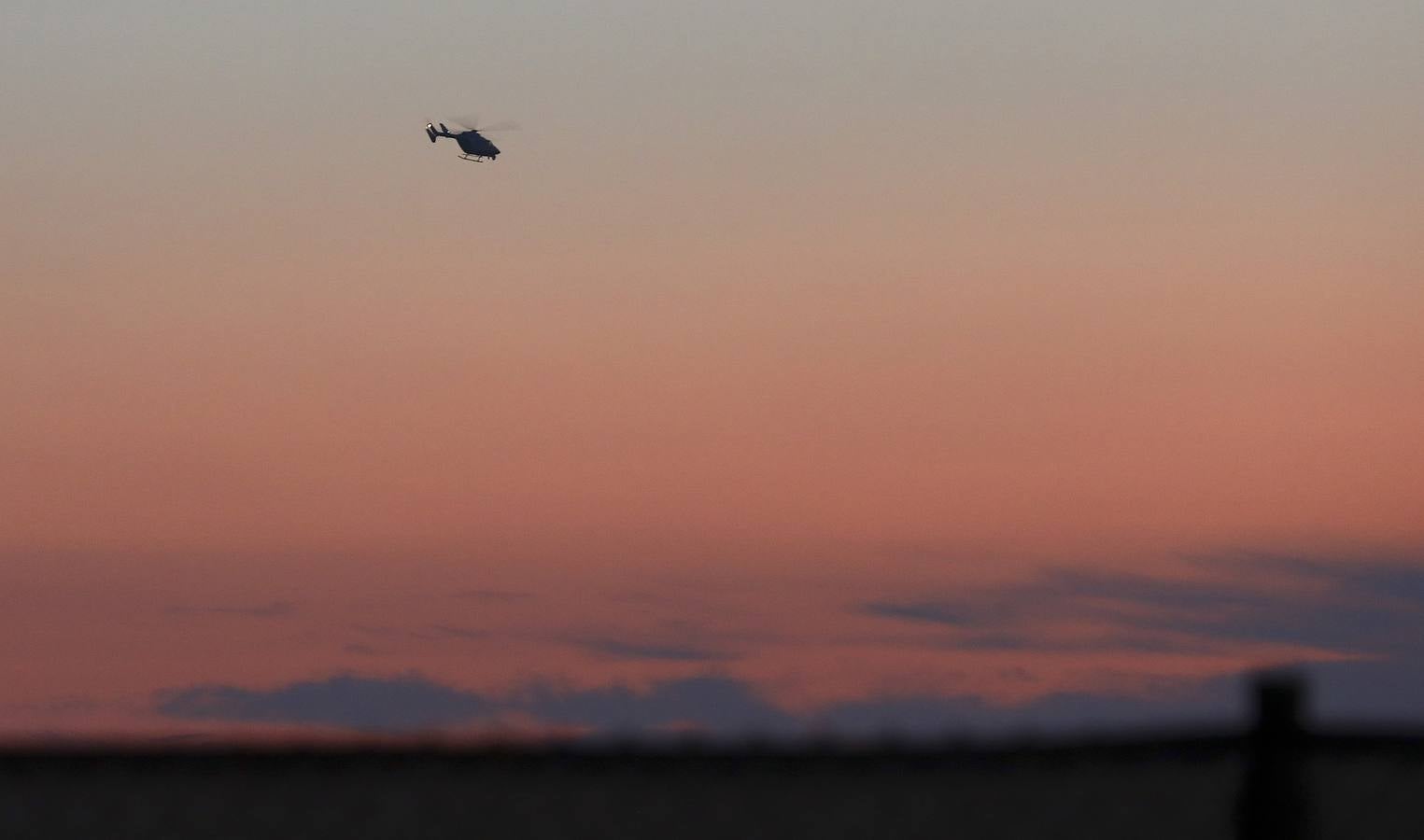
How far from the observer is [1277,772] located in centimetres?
1055

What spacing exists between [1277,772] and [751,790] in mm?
2940

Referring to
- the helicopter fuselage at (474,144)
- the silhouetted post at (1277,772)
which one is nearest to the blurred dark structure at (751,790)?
the silhouetted post at (1277,772)

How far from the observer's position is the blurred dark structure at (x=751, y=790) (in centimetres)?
1055

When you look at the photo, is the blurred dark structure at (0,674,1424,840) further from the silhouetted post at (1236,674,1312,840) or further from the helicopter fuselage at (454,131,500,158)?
the helicopter fuselage at (454,131,500,158)

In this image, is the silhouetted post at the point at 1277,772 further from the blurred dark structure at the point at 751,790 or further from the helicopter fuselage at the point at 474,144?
the helicopter fuselage at the point at 474,144

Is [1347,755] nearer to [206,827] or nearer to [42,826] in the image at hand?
[206,827]

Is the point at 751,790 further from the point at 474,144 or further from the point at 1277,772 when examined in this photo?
the point at 474,144

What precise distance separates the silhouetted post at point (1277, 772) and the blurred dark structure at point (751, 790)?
10mm

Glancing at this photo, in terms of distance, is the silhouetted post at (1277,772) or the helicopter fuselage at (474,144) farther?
the helicopter fuselage at (474,144)

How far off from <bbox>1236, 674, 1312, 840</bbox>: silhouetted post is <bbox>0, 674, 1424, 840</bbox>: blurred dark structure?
1cm

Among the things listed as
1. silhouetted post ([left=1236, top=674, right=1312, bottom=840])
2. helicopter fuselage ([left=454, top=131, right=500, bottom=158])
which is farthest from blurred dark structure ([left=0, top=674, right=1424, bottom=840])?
helicopter fuselage ([left=454, top=131, right=500, bottom=158])

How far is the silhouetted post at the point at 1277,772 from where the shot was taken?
10516mm

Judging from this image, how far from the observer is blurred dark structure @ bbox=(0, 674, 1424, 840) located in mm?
10555

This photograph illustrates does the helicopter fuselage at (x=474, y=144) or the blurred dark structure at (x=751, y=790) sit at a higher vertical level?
the helicopter fuselage at (x=474, y=144)
